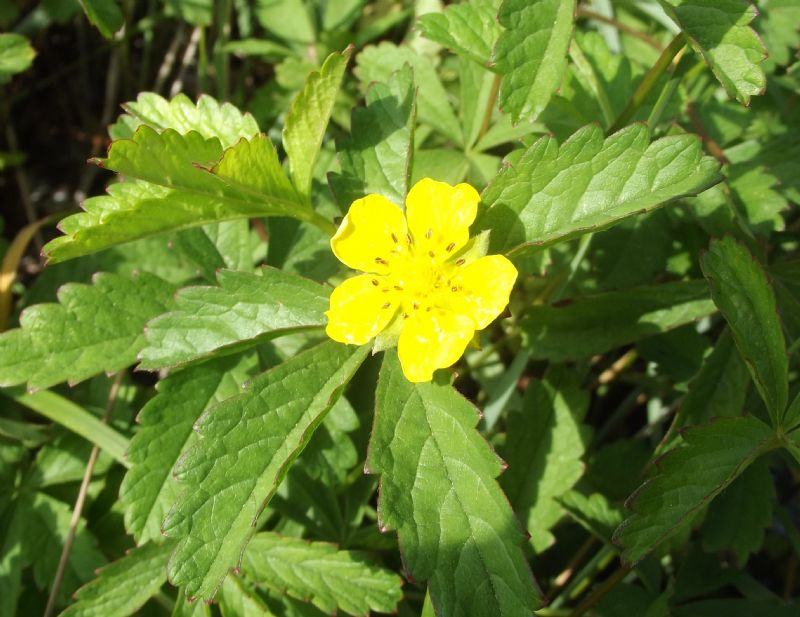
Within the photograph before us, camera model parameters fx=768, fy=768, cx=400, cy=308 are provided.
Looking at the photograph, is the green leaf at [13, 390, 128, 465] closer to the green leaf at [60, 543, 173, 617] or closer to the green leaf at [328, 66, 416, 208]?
the green leaf at [60, 543, 173, 617]

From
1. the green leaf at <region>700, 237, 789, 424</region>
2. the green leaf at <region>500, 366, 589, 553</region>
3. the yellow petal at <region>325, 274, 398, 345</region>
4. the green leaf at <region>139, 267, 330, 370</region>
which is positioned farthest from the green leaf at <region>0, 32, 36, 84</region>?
the green leaf at <region>700, 237, 789, 424</region>

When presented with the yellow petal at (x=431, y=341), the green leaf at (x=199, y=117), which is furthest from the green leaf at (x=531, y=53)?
the green leaf at (x=199, y=117)

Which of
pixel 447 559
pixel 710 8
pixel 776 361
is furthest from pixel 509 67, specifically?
pixel 447 559

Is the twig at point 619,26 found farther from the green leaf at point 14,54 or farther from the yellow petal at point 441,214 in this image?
the green leaf at point 14,54

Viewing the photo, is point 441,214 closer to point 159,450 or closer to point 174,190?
point 174,190

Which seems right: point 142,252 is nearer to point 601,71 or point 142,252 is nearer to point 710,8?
point 601,71

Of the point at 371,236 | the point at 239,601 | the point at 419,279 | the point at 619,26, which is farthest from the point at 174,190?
the point at 619,26
